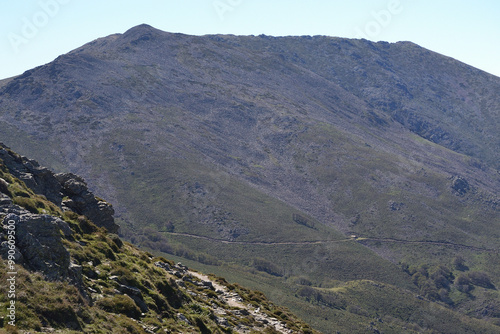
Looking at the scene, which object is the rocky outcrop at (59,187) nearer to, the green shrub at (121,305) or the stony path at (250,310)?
the stony path at (250,310)

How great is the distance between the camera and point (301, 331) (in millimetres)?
50125

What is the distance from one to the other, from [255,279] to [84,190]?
133 metres

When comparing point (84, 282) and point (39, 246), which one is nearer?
point (39, 246)

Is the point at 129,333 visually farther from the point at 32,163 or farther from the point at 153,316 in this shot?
the point at 32,163

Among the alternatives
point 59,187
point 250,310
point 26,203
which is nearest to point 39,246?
point 26,203

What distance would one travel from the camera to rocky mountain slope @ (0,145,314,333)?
2309 cm

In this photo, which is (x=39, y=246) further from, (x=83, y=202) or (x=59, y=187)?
(x=83, y=202)

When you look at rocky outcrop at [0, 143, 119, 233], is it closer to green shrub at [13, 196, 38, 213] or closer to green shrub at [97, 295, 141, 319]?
green shrub at [13, 196, 38, 213]

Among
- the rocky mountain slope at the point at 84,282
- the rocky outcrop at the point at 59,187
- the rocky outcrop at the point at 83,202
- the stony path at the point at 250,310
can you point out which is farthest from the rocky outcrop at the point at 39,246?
the rocky outcrop at the point at 83,202

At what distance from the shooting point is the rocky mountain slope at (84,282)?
75.8 feet

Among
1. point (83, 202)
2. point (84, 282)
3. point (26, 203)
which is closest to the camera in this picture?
point (84, 282)

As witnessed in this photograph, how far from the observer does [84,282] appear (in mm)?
29453

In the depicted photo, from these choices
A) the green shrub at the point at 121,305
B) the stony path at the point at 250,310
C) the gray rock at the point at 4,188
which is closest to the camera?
the green shrub at the point at 121,305

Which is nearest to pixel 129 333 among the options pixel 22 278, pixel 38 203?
pixel 22 278
